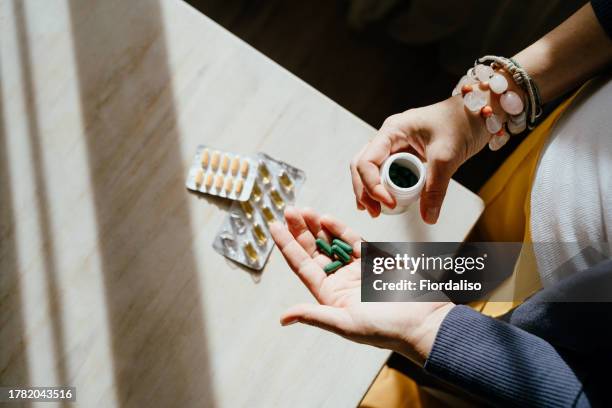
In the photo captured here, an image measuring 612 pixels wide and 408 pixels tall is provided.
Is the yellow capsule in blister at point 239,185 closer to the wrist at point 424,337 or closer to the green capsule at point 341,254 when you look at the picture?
the green capsule at point 341,254

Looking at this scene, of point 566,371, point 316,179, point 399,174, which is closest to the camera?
point 566,371

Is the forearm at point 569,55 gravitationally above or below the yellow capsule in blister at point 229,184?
above

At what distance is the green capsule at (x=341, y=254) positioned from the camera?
0.81 m

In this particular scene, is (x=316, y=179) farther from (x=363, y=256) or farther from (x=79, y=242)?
(x=79, y=242)

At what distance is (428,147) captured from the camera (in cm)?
80

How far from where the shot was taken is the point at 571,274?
2.34 feet

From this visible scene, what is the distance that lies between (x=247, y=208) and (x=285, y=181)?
8cm

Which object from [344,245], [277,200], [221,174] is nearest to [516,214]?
[344,245]

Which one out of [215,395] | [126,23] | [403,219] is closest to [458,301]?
[403,219]

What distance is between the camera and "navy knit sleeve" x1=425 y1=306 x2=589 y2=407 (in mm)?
625

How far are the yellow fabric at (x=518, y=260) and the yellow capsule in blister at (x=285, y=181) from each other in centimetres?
38

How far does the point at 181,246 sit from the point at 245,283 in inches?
5.0

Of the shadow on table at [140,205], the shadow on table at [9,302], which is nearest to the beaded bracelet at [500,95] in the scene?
the shadow on table at [140,205]

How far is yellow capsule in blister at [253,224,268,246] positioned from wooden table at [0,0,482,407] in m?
0.03
